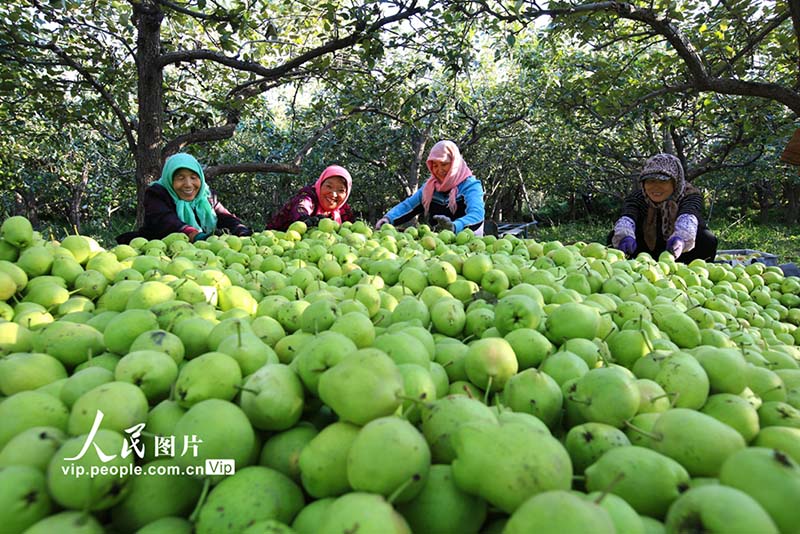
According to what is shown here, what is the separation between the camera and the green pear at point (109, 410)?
1.15m

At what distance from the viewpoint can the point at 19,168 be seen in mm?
17234

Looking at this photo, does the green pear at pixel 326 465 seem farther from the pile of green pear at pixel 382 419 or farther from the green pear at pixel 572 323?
the green pear at pixel 572 323

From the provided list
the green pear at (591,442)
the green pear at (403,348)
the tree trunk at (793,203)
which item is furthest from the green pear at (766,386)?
the tree trunk at (793,203)

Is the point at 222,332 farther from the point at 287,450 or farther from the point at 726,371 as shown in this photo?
the point at 726,371

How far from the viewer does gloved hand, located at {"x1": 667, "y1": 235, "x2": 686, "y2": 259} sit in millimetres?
5047

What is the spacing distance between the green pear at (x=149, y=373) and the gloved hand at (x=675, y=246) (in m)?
5.25

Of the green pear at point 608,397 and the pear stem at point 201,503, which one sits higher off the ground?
the green pear at point 608,397

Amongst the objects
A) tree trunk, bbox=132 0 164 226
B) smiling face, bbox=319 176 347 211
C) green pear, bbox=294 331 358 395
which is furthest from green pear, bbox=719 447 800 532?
tree trunk, bbox=132 0 164 226

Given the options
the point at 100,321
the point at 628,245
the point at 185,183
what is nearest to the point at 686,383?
the point at 100,321

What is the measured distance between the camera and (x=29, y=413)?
1.21 metres

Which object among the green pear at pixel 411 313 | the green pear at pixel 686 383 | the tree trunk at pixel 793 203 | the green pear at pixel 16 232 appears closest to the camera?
the green pear at pixel 686 383

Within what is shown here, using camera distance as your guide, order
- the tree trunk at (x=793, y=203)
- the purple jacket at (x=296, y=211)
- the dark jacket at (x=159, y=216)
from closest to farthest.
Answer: the dark jacket at (x=159, y=216) < the purple jacket at (x=296, y=211) < the tree trunk at (x=793, y=203)

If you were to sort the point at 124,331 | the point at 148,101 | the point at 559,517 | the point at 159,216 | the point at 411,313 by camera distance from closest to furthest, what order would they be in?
the point at 559,517
the point at 124,331
the point at 411,313
the point at 159,216
the point at 148,101

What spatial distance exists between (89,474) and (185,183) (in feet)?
Answer: 15.8
